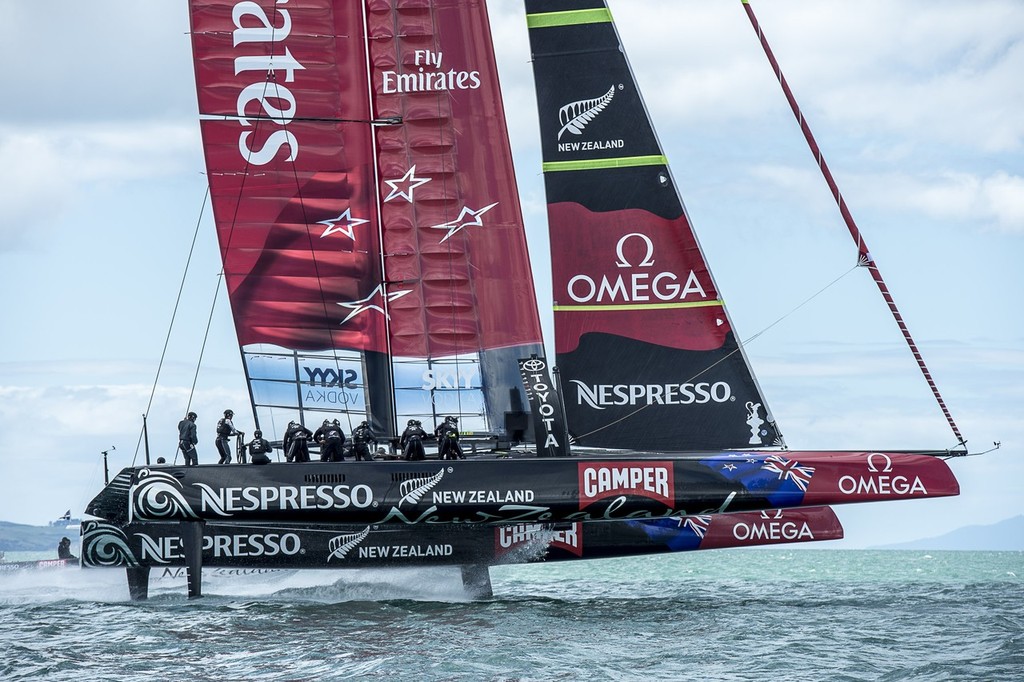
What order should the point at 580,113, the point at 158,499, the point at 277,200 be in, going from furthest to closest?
the point at 277,200 → the point at 580,113 → the point at 158,499

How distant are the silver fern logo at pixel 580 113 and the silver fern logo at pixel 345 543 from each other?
5.53m

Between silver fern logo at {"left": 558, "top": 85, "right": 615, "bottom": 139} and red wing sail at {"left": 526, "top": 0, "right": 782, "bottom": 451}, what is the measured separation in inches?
0.5

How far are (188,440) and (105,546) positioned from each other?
1884mm

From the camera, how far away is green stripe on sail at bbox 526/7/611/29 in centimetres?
1786

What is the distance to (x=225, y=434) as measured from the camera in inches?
678

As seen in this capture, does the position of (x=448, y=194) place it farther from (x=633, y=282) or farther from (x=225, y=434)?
(x=225, y=434)

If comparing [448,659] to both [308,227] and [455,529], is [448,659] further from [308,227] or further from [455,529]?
[308,227]

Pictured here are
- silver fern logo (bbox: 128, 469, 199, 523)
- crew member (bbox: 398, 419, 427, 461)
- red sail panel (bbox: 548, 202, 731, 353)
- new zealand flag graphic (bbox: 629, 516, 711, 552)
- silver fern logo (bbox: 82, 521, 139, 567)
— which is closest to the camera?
silver fern logo (bbox: 128, 469, 199, 523)

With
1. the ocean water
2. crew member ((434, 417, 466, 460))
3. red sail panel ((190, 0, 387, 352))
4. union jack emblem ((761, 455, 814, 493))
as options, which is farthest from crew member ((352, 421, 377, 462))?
union jack emblem ((761, 455, 814, 493))

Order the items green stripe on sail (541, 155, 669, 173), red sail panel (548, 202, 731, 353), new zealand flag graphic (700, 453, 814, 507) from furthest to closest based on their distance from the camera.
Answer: green stripe on sail (541, 155, 669, 173)
red sail panel (548, 202, 731, 353)
new zealand flag graphic (700, 453, 814, 507)

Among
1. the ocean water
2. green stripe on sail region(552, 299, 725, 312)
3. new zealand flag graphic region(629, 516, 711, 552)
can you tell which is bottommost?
the ocean water

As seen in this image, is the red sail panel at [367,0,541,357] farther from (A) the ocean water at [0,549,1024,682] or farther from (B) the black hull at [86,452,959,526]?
(A) the ocean water at [0,549,1024,682]

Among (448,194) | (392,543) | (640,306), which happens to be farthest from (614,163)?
(392,543)

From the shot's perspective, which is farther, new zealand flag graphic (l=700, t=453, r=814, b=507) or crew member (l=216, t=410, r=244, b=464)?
crew member (l=216, t=410, r=244, b=464)
